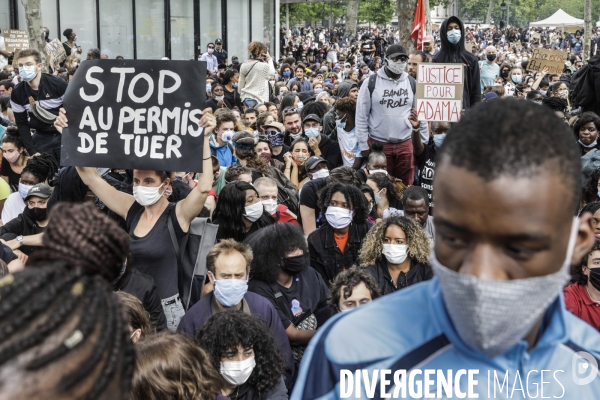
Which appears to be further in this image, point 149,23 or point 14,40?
point 149,23

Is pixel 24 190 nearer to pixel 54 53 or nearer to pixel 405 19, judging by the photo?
pixel 54 53

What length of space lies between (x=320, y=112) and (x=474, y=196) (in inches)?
429

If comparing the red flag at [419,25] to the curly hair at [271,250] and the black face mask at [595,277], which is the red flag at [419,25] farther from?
the black face mask at [595,277]

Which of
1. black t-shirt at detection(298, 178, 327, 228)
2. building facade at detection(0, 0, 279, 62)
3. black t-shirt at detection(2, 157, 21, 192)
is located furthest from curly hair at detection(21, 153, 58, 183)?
building facade at detection(0, 0, 279, 62)

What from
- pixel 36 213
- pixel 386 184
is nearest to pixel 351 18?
pixel 386 184

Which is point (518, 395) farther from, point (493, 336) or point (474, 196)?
point (474, 196)

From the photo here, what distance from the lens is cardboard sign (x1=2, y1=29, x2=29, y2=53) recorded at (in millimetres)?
18828

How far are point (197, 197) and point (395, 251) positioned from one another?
1714 mm

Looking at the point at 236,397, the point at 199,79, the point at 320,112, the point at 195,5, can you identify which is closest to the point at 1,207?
the point at 199,79

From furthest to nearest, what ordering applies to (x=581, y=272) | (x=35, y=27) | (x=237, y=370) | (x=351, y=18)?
(x=351, y=18)
(x=35, y=27)
(x=581, y=272)
(x=237, y=370)

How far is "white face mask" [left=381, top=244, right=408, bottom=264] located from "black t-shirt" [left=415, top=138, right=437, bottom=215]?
1.99 m

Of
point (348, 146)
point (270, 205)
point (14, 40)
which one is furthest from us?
point (14, 40)

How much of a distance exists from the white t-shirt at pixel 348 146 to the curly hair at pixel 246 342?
5410 millimetres

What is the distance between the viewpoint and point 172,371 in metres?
3.38
